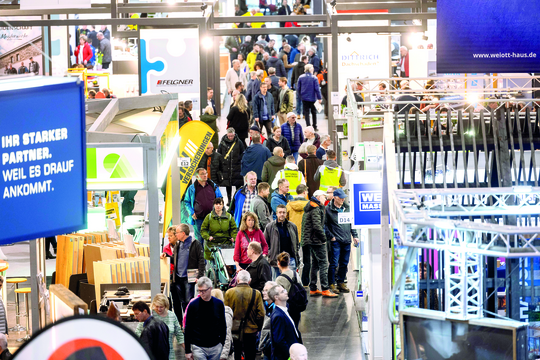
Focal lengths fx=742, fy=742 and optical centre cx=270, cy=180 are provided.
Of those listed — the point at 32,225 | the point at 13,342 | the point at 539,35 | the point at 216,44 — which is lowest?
the point at 13,342

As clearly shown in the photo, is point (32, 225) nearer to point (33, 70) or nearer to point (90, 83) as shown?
point (90, 83)

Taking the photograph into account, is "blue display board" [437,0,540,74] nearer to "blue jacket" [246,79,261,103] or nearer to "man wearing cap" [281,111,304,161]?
"man wearing cap" [281,111,304,161]

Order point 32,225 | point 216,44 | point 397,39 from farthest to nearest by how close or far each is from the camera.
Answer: point 397,39
point 216,44
point 32,225

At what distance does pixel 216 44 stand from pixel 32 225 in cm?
1673

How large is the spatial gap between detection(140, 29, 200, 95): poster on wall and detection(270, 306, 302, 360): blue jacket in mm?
9328

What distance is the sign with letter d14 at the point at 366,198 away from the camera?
780 cm

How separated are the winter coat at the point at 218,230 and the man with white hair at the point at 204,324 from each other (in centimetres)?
303

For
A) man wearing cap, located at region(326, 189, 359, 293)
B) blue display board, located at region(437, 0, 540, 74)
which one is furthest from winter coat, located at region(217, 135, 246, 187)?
blue display board, located at region(437, 0, 540, 74)

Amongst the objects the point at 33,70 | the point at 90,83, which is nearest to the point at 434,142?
the point at 90,83

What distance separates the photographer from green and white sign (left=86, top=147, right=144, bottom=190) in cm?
639

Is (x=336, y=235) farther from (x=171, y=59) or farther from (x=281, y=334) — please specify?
(x=171, y=59)

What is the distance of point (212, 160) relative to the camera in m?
13.1

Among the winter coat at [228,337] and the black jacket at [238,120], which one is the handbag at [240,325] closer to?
the winter coat at [228,337]

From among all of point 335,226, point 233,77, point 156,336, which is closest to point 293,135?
point 335,226
